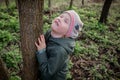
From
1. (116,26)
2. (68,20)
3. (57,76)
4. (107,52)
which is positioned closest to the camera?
(68,20)

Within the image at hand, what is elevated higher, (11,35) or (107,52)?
(11,35)

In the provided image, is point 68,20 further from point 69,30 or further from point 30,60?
point 30,60

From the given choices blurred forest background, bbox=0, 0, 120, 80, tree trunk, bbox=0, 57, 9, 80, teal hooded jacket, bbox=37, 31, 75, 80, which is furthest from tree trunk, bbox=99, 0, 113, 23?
teal hooded jacket, bbox=37, 31, 75, 80

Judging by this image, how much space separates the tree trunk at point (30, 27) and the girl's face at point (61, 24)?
220 mm

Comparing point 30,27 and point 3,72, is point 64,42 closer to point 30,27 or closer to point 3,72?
point 30,27

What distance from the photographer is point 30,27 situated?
251 cm

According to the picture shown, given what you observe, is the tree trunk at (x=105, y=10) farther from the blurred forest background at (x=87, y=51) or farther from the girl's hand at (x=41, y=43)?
the girl's hand at (x=41, y=43)

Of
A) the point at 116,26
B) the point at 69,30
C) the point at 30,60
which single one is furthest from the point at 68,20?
the point at 116,26

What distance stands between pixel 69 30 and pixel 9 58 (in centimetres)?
317

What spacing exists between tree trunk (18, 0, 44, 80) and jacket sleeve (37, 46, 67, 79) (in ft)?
0.64

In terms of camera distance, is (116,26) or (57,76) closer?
(57,76)

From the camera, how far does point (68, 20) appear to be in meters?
2.49

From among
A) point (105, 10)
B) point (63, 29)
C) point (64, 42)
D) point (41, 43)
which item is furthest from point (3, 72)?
point (105, 10)

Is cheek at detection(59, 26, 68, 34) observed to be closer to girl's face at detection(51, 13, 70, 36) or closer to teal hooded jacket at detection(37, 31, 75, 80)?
girl's face at detection(51, 13, 70, 36)
